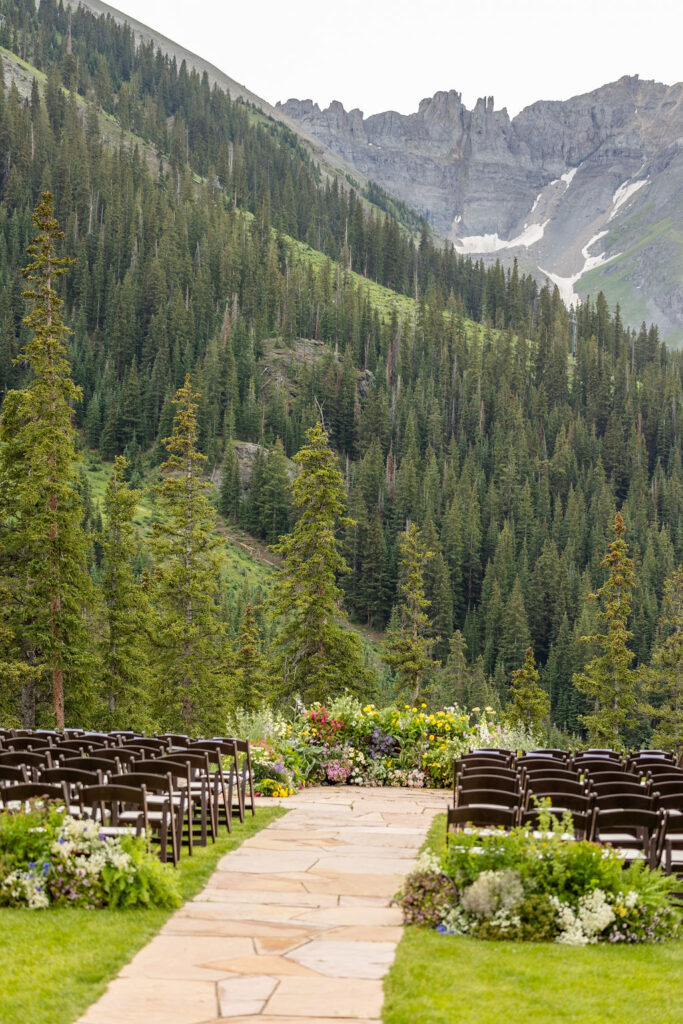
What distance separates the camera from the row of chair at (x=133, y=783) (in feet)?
29.9

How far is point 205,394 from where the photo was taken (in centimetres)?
12219

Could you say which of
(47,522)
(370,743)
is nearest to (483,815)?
(370,743)

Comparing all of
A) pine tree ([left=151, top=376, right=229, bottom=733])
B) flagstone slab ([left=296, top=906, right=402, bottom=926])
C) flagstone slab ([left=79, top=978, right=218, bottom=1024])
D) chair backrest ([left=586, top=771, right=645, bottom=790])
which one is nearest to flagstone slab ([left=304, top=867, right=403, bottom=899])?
flagstone slab ([left=296, top=906, right=402, bottom=926])

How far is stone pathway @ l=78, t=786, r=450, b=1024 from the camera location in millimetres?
5918

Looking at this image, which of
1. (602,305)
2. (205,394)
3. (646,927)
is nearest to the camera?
(646,927)

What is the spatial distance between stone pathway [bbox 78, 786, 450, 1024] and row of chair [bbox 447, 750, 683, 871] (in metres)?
1.17

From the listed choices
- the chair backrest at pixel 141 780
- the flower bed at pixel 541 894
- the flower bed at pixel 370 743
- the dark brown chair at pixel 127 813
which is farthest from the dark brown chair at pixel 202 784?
the flower bed at pixel 370 743

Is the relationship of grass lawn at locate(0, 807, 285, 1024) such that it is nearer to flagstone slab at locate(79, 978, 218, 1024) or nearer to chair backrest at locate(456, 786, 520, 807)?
flagstone slab at locate(79, 978, 218, 1024)

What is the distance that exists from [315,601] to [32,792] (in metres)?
29.0

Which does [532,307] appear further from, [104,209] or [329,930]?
[329,930]

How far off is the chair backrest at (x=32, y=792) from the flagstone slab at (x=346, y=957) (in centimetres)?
316

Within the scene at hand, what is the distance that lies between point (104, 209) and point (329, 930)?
495 ft

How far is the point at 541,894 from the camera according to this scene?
7.77m

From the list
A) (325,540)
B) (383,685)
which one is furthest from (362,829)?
(383,685)
